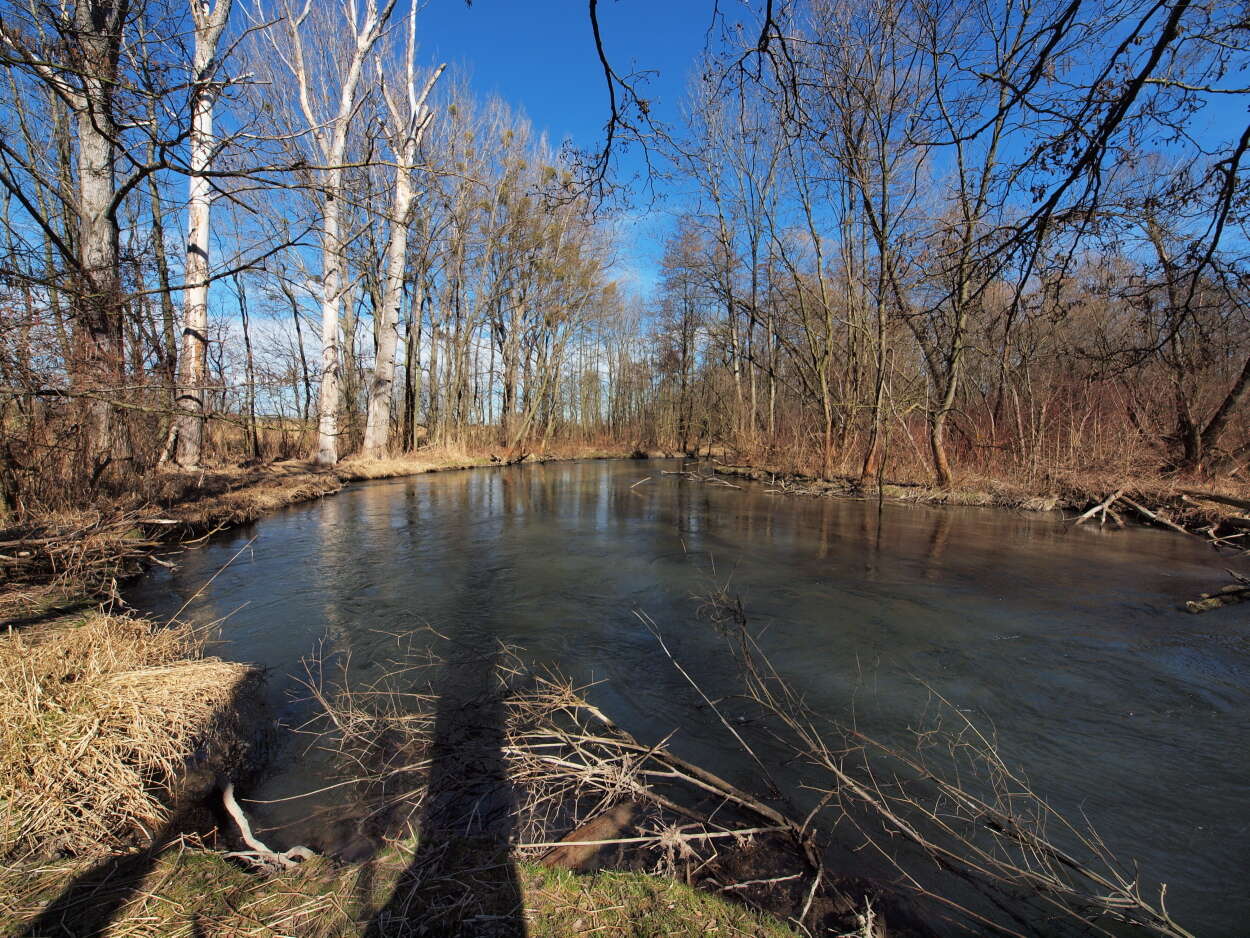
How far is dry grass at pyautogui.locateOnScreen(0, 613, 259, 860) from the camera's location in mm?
2135

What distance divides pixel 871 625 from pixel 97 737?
220 inches

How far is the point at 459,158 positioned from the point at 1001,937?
24699mm

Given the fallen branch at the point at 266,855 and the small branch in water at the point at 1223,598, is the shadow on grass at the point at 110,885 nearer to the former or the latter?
the fallen branch at the point at 266,855

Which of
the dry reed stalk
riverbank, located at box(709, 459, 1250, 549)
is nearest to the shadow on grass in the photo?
the dry reed stalk

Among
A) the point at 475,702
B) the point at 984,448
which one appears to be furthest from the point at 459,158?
the point at 475,702

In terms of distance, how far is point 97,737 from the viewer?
2.44m

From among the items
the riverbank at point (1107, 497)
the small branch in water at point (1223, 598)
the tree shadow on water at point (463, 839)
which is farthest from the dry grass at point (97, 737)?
the riverbank at point (1107, 497)

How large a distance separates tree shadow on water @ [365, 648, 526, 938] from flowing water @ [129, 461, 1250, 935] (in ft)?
2.19

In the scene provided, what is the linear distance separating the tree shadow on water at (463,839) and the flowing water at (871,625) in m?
0.67

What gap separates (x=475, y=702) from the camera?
3.71 m

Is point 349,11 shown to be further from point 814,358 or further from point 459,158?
point 814,358

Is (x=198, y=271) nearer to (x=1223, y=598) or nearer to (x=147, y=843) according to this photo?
(x=147, y=843)

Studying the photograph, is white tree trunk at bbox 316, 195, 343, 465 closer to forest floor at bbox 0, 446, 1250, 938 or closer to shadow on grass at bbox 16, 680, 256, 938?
forest floor at bbox 0, 446, 1250, 938

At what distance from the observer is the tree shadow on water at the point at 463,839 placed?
1816mm
